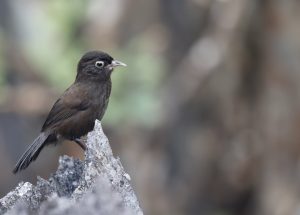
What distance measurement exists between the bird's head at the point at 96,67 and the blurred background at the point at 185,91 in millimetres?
3556

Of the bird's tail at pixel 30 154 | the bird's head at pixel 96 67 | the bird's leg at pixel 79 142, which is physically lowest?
the bird's tail at pixel 30 154

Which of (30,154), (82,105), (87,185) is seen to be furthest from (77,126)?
(87,185)

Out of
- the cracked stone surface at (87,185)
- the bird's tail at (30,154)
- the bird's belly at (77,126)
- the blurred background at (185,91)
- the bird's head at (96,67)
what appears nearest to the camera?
the cracked stone surface at (87,185)

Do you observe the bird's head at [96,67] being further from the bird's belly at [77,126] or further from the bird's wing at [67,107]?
the bird's belly at [77,126]

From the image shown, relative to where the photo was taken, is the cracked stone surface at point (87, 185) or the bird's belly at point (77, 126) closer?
the cracked stone surface at point (87, 185)

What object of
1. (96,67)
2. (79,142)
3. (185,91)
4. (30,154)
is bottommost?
(30,154)

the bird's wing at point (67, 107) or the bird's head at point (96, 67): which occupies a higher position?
the bird's head at point (96, 67)

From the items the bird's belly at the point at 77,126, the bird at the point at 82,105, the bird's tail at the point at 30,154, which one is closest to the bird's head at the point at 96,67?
the bird at the point at 82,105

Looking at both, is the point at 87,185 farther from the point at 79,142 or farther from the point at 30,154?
the point at 79,142

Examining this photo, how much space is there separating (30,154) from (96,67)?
39.5 inches

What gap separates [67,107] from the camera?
24.7ft

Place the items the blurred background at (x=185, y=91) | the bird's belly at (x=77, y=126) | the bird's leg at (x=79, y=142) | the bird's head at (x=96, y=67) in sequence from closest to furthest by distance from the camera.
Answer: the bird's belly at (x=77, y=126)
the bird's leg at (x=79, y=142)
the bird's head at (x=96, y=67)
the blurred background at (x=185, y=91)

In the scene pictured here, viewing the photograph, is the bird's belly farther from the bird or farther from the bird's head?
the bird's head

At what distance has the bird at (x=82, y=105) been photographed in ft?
24.2
